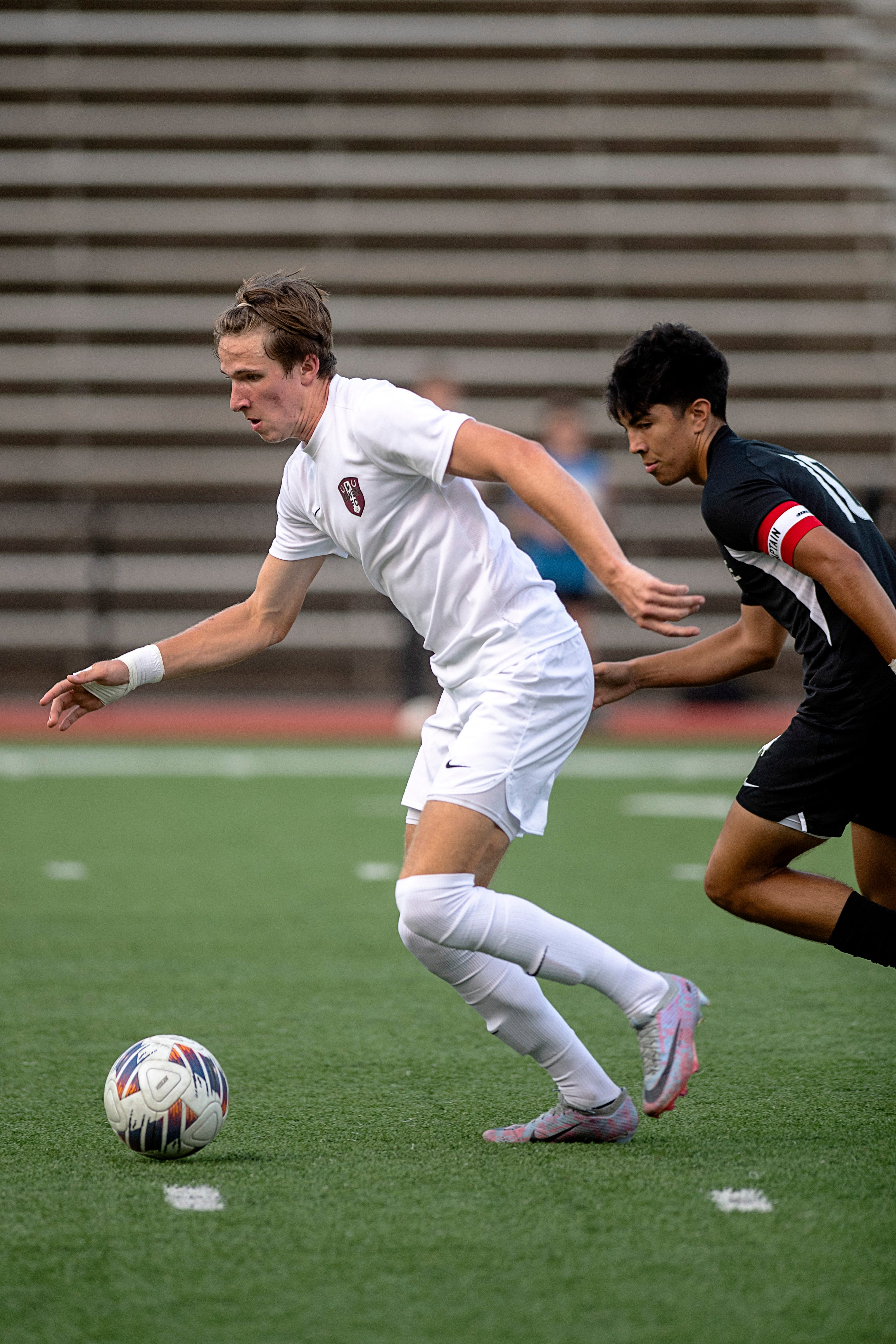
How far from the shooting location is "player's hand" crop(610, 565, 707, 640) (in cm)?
267

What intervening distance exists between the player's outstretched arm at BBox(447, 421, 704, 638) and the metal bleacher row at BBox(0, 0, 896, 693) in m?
11.2

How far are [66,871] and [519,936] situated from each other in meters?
3.84

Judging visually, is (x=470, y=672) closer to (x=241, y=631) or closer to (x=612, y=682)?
(x=612, y=682)

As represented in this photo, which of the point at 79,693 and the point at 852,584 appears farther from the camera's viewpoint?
the point at 79,693

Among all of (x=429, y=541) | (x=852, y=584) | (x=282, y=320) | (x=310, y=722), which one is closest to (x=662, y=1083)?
(x=852, y=584)

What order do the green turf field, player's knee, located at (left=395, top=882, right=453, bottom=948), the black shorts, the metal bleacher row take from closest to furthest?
1. the green turf field
2. player's knee, located at (left=395, top=882, right=453, bottom=948)
3. the black shorts
4. the metal bleacher row

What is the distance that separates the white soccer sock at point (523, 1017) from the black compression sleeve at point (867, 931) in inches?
23.2

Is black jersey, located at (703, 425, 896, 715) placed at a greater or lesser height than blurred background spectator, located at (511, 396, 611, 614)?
greater

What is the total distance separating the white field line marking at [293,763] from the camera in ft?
30.1

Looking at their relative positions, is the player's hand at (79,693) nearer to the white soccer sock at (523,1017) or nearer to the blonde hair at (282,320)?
the blonde hair at (282,320)

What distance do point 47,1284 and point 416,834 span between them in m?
1.07

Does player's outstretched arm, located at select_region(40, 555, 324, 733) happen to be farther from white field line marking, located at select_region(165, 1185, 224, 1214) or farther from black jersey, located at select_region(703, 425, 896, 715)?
white field line marking, located at select_region(165, 1185, 224, 1214)

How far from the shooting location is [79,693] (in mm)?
3363

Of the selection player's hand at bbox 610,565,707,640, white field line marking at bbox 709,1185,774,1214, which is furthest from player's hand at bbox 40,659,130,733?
white field line marking at bbox 709,1185,774,1214
